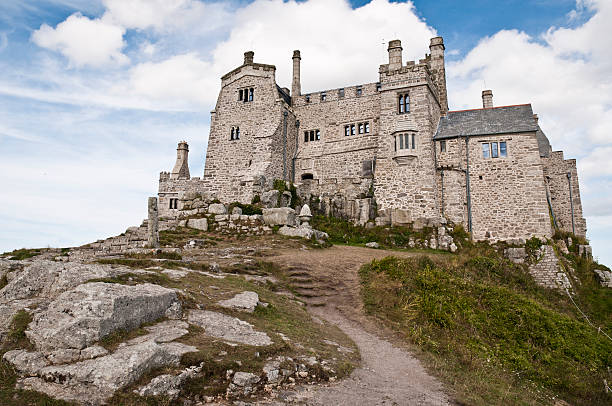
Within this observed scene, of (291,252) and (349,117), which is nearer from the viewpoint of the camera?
(291,252)

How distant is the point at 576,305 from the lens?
24094 millimetres

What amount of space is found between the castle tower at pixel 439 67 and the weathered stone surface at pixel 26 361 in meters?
32.2

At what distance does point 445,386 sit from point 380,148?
23843mm

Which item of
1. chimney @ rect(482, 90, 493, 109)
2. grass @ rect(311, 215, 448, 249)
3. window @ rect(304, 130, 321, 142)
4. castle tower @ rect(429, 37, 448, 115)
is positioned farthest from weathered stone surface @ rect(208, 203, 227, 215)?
chimney @ rect(482, 90, 493, 109)

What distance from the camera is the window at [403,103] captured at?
103 feet

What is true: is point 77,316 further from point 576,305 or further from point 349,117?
point 349,117

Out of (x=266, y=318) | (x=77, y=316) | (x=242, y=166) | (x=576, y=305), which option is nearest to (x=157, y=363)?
(x=77, y=316)

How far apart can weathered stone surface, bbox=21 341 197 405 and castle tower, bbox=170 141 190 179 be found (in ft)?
101

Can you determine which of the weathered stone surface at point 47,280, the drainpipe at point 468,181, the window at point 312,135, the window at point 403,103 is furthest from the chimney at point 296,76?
the weathered stone surface at point 47,280

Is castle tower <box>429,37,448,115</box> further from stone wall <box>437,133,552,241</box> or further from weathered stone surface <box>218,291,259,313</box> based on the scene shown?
weathered stone surface <box>218,291,259,313</box>

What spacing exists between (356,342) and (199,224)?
1747 cm

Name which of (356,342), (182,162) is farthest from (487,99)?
(356,342)

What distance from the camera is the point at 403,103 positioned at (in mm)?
31484

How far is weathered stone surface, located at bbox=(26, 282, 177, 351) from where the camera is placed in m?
7.67
